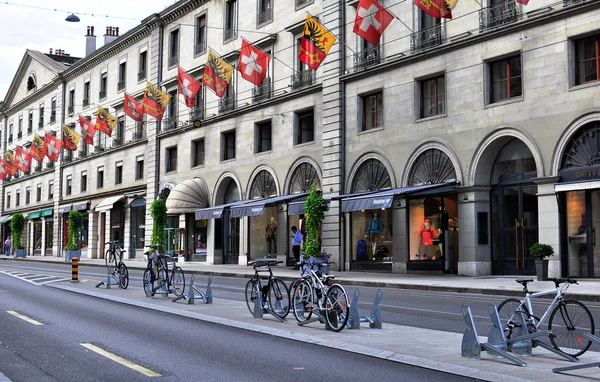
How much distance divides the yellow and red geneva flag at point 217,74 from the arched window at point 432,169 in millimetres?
9623

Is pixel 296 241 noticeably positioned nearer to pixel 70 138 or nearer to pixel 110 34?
pixel 70 138

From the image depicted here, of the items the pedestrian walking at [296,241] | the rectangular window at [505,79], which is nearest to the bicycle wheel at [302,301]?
the rectangular window at [505,79]

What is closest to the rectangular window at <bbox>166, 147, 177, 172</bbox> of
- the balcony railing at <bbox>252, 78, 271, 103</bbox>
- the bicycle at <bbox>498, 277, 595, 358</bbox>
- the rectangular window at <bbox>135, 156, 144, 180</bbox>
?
the rectangular window at <bbox>135, 156, 144, 180</bbox>

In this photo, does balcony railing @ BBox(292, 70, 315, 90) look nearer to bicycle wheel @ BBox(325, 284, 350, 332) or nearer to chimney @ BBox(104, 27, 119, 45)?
bicycle wheel @ BBox(325, 284, 350, 332)

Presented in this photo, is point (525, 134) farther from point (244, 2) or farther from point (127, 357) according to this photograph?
point (244, 2)

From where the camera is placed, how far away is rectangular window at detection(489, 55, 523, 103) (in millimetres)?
23844

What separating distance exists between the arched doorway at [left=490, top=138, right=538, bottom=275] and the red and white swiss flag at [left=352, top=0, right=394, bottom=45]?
19.3 feet

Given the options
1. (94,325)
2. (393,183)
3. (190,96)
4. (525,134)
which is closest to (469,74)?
(525,134)

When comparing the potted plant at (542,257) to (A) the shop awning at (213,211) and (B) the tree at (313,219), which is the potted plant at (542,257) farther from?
(A) the shop awning at (213,211)

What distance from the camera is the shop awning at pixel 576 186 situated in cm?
2081

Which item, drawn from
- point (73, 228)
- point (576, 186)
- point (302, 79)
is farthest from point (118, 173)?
point (576, 186)

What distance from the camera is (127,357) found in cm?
888

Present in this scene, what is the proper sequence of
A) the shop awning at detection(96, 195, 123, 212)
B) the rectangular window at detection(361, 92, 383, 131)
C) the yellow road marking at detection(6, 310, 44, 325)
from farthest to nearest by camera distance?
1. the shop awning at detection(96, 195, 123, 212)
2. the rectangular window at detection(361, 92, 383, 131)
3. the yellow road marking at detection(6, 310, 44, 325)

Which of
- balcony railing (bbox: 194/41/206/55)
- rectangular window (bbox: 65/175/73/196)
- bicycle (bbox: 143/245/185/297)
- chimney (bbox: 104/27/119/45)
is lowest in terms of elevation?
bicycle (bbox: 143/245/185/297)
